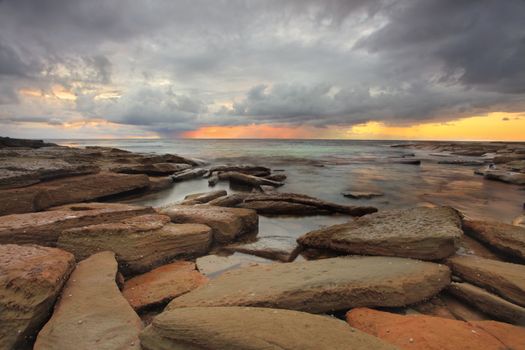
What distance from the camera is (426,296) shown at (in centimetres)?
299

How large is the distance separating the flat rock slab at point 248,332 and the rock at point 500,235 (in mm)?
3460

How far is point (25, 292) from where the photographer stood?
234 centimetres

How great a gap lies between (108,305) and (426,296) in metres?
3.04

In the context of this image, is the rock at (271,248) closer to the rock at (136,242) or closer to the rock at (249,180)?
the rock at (136,242)

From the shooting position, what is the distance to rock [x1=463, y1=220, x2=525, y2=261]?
4086mm

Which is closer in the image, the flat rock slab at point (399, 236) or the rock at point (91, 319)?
the rock at point (91, 319)

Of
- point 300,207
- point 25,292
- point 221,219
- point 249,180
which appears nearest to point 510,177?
point 249,180

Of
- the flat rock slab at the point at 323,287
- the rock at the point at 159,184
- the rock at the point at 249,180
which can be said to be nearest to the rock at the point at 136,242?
the flat rock slab at the point at 323,287

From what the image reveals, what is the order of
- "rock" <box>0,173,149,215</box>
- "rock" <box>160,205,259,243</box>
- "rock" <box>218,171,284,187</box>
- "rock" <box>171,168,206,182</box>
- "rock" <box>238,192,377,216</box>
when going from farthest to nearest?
"rock" <box>171,168,206,182</box>
"rock" <box>218,171,284,187</box>
"rock" <box>238,192,377,216</box>
"rock" <box>0,173,149,215</box>
"rock" <box>160,205,259,243</box>

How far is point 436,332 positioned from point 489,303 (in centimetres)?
95

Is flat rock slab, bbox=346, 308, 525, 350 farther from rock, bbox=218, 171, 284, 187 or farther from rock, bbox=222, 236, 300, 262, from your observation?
rock, bbox=218, 171, 284, 187

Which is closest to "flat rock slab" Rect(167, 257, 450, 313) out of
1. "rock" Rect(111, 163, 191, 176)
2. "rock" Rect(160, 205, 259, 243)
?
"rock" Rect(160, 205, 259, 243)

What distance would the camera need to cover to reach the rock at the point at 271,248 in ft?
14.3

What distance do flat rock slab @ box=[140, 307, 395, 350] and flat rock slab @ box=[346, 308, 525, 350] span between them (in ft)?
1.45
